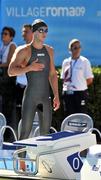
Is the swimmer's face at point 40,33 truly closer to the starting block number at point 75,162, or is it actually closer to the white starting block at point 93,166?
the starting block number at point 75,162

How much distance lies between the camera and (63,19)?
13.3 metres

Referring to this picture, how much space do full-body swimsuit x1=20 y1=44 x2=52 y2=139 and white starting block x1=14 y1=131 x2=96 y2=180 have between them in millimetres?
715

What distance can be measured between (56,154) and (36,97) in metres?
1.20

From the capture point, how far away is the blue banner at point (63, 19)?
13.1 meters

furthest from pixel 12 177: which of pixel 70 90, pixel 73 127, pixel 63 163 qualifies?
pixel 70 90

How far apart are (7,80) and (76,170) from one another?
3.80 m

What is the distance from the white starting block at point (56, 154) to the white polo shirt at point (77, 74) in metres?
2.67

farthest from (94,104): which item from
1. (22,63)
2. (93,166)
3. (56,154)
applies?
(93,166)

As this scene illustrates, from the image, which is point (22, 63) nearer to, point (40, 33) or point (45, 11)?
point (40, 33)

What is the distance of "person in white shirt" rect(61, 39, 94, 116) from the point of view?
10697 mm

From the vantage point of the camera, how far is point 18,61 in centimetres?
866

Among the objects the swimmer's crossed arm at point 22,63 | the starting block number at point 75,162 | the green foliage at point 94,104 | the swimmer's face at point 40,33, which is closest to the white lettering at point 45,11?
the green foliage at point 94,104

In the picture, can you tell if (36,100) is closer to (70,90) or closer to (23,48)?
(23,48)

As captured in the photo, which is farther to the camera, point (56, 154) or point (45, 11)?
point (45, 11)
